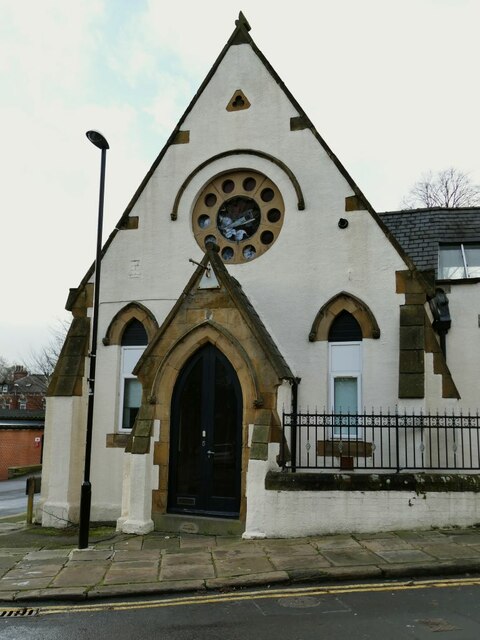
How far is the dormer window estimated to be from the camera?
15.5 metres

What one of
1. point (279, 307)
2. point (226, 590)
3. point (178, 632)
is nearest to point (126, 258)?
point (279, 307)

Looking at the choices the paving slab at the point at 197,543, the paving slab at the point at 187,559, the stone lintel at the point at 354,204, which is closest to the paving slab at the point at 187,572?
the paving slab at the point at 187,559

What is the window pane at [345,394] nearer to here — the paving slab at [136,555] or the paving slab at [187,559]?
the paving slab at [187,559]

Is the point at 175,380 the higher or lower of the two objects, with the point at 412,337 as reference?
lower

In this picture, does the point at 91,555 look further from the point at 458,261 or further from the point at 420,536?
the point at 458,261

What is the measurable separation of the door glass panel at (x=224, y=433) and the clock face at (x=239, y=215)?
10.6 ft

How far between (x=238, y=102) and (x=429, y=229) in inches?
250

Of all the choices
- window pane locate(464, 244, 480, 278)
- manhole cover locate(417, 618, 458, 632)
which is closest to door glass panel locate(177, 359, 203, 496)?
manhole cover locate(417, 618, 458, 632)

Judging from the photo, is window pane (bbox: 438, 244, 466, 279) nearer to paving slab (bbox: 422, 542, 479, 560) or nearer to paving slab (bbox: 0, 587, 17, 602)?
paving slab (bbox: 422, 542, 479, 560)

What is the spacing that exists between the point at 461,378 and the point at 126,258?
8.31 metres

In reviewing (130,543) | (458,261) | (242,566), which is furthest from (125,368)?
(458,261)

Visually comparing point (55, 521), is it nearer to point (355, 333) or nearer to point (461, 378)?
point (355, 333)

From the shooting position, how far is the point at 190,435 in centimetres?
1182

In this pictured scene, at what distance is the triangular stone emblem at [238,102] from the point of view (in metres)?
14.3
